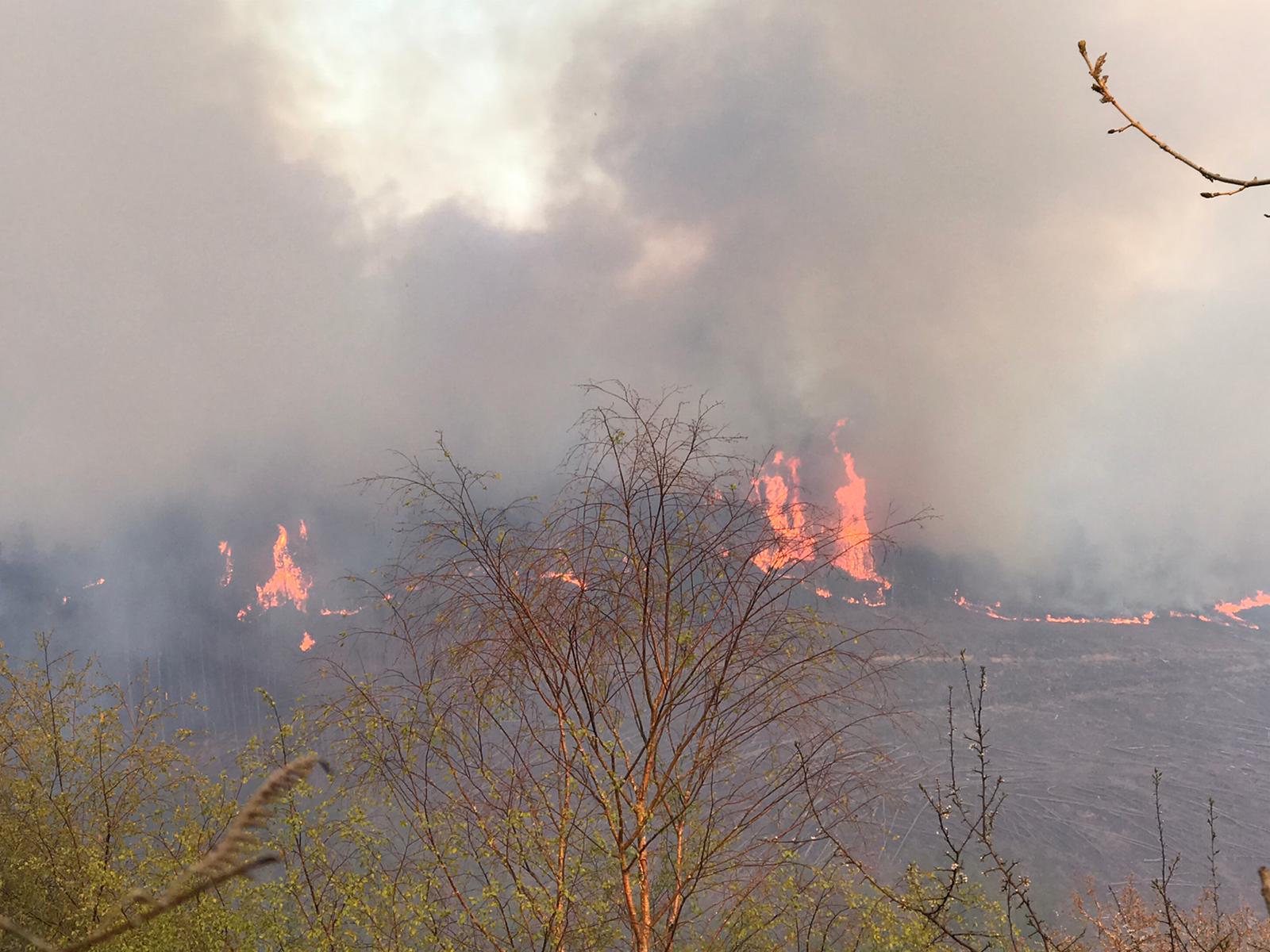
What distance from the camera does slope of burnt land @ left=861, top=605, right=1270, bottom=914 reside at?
13125 centimetres

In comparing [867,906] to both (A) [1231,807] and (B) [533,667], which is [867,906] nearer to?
(B) [533,667]

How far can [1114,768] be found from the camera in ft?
535

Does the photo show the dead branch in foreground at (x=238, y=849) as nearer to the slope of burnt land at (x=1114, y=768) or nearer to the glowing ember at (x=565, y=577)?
the glowing ember at (x=565, y=577)

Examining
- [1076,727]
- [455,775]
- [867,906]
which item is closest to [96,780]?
[455,775]

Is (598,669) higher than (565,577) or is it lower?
lower

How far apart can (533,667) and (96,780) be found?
9366 millimetres

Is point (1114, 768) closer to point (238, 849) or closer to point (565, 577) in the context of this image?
point (565, 577)

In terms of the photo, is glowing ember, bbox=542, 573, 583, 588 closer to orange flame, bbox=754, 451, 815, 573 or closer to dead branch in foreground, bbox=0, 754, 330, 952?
orange flame, bbox=754, 451, 815, 573

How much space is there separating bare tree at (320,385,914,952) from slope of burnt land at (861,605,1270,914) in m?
116

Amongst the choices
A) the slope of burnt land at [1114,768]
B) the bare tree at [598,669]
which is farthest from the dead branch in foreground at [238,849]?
the slope of burnt land at [1114,768]

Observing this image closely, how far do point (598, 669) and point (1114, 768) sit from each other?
194 m

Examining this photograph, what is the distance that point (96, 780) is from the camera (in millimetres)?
11797

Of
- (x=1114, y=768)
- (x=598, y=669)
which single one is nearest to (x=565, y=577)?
(x=598, y=669)

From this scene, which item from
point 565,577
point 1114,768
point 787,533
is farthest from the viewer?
point 1114,768
